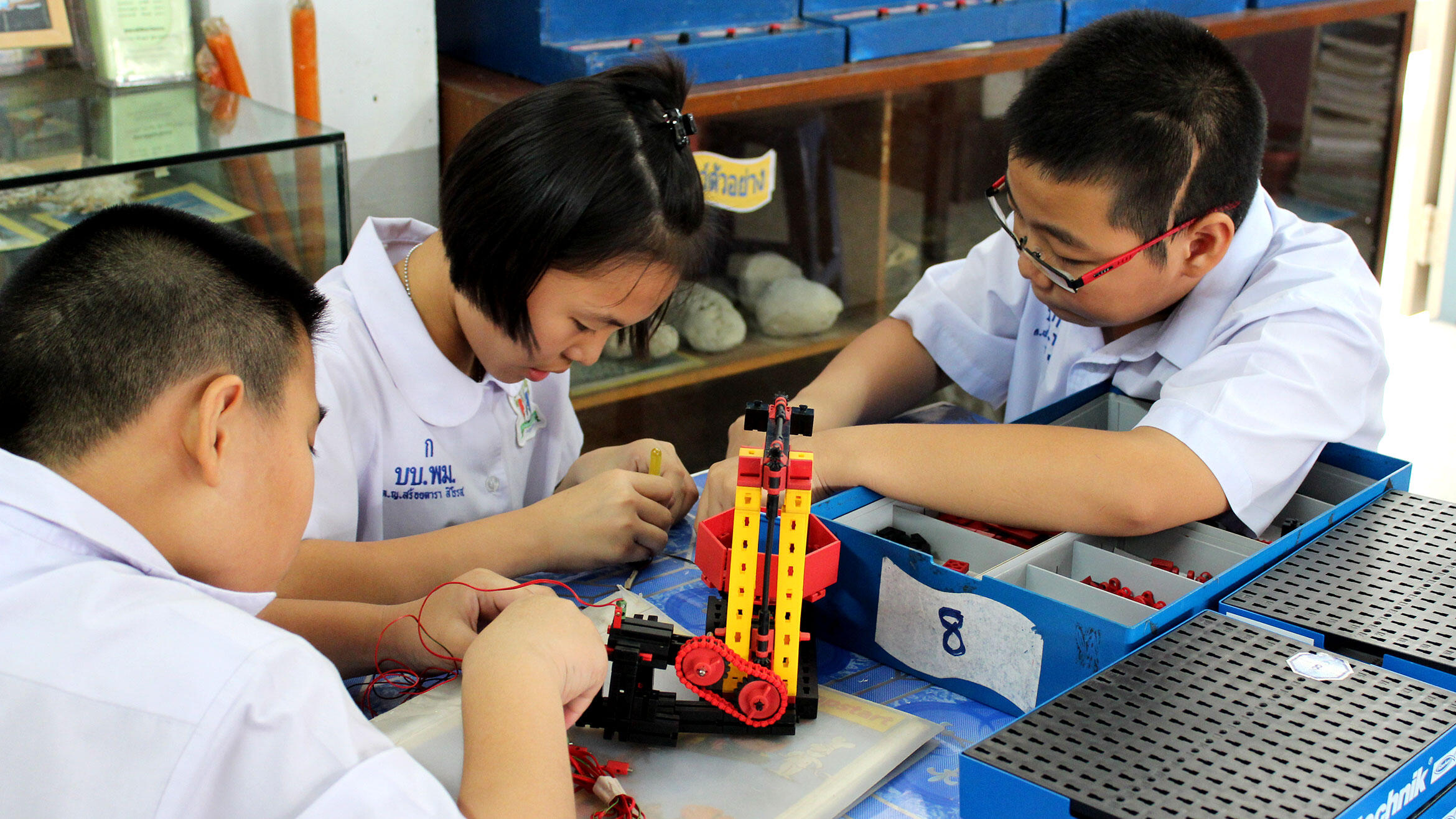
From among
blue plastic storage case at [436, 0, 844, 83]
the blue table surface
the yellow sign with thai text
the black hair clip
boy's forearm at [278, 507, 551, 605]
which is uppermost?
blue plastic storage case at [436, 0, 844, 83]

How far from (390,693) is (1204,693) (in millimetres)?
589

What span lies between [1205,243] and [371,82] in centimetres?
129

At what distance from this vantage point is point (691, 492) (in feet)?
3.84

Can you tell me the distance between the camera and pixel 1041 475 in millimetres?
1008

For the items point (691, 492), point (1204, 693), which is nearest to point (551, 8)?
point (691, 492)

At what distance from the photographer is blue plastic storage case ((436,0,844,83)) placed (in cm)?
185

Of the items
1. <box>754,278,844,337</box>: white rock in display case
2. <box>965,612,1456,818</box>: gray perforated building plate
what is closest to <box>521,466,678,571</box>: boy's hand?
<box>965,612,1456,818</box>: gray perforated building plate

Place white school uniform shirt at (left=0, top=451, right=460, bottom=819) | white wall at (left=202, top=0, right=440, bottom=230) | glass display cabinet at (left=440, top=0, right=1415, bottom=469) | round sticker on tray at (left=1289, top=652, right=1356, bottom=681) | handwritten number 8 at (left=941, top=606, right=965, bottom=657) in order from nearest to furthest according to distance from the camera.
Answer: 1. white school uniform shirt at (left=0, top=451, right=460, bottom=819)
2. round sticker on tray at (left=1289, top=652, right=1356, bottom=681)
3. handwritten number 8 at (left=941, top=606, right=965, bottom=657)
4. white wall at (left=202, top=0, right=440, bottom=230)
5. glass display cabinet at (left=440, top=0, right=1415, bottom=469)

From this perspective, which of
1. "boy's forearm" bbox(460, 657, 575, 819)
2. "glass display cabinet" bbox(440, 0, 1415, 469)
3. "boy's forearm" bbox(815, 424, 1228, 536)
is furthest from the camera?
"glass display cabinet" bbox(440, 0, 1415, 469)

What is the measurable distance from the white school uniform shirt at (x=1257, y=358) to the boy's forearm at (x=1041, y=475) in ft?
0.12

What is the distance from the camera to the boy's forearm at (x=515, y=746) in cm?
64

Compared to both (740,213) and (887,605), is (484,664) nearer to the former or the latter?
(887,605)

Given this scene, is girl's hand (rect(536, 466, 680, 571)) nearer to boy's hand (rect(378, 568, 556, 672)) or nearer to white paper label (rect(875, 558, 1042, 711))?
boy's hand (rect(378, 568, 556, 672))

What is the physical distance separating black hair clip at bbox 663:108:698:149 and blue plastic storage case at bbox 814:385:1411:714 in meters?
0.36
